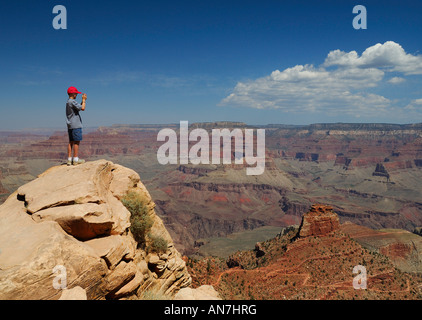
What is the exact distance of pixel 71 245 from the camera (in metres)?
7.83

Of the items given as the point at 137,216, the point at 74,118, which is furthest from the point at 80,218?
the point at 74,118

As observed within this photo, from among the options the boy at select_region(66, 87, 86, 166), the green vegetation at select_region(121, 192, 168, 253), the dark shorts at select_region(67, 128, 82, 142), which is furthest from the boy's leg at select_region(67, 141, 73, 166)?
the green vegetation at select_region(121, 192, 168, 253)

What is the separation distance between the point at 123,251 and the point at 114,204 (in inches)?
106

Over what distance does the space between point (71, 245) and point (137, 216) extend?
5.28m

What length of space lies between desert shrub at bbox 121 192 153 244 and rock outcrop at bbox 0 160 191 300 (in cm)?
41

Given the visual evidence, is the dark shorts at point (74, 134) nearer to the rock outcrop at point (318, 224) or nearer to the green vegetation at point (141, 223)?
the green vegetation at point (141, 223)

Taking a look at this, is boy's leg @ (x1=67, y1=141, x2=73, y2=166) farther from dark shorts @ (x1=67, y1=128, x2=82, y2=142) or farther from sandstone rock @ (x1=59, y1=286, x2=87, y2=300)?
sandstone rock @ (x1=59, y1=286, x2=87, y2=300)

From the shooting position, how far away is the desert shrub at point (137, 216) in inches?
508

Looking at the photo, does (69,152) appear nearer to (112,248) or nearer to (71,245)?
(112,248)

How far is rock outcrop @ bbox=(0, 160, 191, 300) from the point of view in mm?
6656

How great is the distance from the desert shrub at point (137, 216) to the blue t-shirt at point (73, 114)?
4.09 meters
